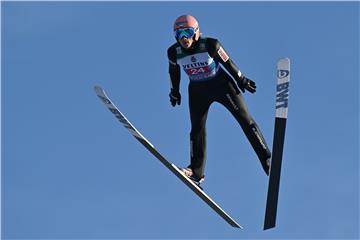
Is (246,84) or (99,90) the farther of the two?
(99,90)

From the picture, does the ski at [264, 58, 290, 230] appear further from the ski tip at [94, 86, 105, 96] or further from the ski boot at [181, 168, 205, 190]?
the ski tip at [94, 86, 105, 96]

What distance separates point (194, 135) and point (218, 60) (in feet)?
4.70

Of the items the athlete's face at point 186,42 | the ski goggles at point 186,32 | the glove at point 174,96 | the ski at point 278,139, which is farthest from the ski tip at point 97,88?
the ski at point 278,139

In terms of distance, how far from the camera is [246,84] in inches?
699

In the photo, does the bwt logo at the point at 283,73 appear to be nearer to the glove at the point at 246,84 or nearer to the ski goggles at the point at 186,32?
the glove at the point at 246,84

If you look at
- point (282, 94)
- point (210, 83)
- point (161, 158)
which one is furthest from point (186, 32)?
point (161, 158)

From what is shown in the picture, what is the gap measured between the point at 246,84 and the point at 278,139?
109 cm

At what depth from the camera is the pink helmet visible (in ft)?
57.3

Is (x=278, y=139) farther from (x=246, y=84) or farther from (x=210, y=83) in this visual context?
(x=210, y=83)

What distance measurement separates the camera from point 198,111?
18.2 m

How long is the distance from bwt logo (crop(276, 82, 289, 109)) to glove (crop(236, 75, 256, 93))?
76 cm

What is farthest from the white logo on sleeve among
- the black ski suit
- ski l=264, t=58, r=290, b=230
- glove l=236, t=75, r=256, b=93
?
ski l=264, t=58, r=290, b=230

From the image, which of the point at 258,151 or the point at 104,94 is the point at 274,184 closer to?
the point at 258,151

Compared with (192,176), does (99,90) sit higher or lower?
higher
